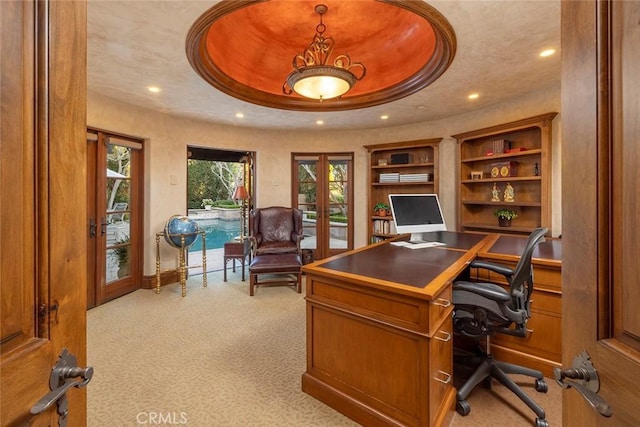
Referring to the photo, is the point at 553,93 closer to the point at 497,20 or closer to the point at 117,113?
the point at 497,20

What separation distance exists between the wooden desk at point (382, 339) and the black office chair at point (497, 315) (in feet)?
0.60

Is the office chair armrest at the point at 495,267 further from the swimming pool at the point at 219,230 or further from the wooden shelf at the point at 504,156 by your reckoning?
the swimming pool at the point at 219,230

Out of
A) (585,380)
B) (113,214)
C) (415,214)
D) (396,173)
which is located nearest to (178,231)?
(113,214)

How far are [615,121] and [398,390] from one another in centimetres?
151

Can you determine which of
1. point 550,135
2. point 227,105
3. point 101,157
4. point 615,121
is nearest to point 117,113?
point 101,157

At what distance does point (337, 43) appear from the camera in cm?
320

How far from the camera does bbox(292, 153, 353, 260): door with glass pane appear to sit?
544 cm

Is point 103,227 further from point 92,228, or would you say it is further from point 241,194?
point 241,194

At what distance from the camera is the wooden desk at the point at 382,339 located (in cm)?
144

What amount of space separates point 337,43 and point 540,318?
10.7 feet

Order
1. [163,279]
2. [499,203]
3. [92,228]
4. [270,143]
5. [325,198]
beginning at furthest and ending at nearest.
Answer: [325,198] < [270,143] < [163,279] < [499,203] < [92,228]

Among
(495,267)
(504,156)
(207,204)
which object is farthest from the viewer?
(207,204)

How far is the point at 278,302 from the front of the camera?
371cm

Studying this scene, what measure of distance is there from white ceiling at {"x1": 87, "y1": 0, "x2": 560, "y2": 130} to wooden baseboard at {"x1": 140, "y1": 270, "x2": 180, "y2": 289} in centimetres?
242
